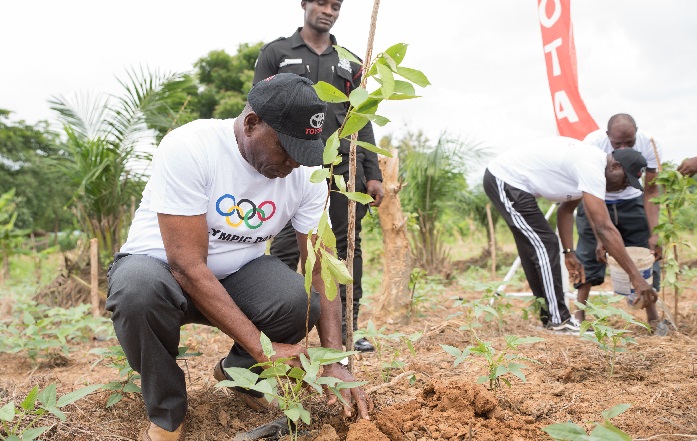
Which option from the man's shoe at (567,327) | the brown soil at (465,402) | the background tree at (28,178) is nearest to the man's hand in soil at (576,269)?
the man's shoe at (567,327)

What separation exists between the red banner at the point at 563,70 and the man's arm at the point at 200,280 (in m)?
3.70

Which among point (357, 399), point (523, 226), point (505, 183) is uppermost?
point (505, 183)

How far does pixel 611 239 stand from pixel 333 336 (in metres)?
2.14

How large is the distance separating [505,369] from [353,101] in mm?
1043

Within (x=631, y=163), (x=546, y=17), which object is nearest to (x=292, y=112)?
(x=631, y=163)

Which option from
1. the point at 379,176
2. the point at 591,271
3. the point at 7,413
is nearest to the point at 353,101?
the point at 7,413

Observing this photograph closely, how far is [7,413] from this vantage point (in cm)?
158

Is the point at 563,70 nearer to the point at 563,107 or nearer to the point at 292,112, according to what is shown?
the point at 563,107

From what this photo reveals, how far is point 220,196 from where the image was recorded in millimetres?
1933

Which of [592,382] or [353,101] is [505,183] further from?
[353,101]

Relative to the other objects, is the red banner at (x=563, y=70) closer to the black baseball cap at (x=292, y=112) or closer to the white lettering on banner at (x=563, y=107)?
the white lettering on banner at (x=563, y=107)

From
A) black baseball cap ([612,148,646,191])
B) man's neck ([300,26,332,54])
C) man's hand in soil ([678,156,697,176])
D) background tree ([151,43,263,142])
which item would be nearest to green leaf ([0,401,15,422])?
man's neck ([300,26,332,54])

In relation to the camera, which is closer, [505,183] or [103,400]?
[103,400]

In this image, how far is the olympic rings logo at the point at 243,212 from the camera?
1.95 metres
